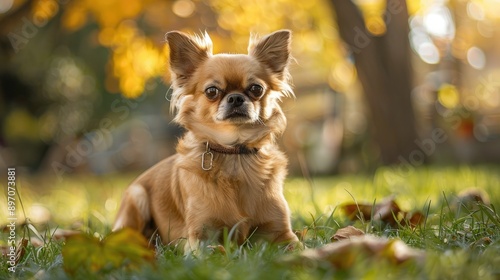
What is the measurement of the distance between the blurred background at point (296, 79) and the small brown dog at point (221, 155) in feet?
2.37

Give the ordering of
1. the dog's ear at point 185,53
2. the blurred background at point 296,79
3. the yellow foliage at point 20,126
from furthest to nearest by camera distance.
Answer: the yellow foliage at point 20,126, the blurred background at point 296,79, the dog's ear at point 185,53

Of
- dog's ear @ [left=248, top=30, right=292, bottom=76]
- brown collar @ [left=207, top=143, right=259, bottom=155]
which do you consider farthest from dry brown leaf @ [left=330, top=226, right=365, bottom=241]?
dog's ear @ [left=248, top=30, right=292, bottom=76]

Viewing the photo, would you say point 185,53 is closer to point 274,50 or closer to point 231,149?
point 274,50

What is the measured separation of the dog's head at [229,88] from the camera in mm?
3051

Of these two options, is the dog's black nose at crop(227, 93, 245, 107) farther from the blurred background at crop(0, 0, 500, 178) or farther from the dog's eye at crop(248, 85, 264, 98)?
the blurred background at crop(0, 0, 500, 178)

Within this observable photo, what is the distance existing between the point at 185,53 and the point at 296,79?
13294 mm

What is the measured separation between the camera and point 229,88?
10.2 ft

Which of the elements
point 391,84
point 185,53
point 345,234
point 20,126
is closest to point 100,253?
point 345,234

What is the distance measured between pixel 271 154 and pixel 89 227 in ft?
3.92

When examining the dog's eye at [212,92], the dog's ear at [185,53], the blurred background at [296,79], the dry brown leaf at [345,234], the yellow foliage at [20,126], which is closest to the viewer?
the dry brown leaf at [345,234]

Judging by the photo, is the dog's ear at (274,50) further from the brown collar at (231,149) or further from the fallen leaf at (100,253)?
the fallen leaf at (100,253)

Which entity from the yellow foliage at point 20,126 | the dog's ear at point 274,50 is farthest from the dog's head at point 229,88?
the yellow foliage at point 20,126

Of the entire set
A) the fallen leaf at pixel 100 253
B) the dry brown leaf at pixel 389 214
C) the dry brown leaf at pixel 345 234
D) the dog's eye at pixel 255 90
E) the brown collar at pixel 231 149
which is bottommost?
the dry brown leaf at pixel 389 214

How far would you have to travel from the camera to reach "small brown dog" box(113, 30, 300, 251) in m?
2.87
